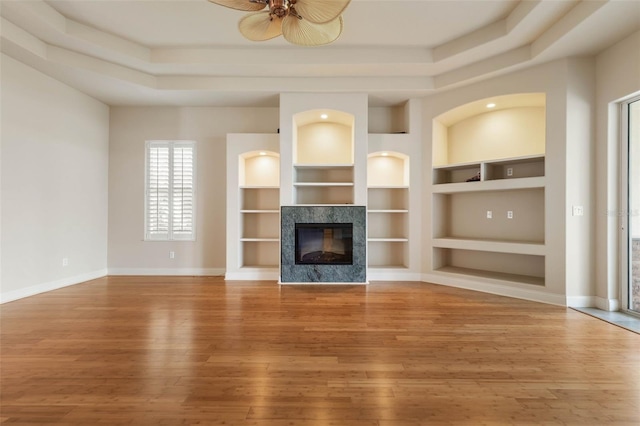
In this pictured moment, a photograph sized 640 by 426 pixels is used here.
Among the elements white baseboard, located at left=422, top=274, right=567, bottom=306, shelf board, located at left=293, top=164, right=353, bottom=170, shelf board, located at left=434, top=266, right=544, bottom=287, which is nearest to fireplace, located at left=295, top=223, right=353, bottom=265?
shelf board, located at left=293, top=164, right=353, bottom=170

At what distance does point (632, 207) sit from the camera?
3529mm

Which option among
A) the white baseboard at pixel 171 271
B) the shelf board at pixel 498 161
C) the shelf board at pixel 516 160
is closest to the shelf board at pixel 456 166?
the shelf board at pixel 498 161

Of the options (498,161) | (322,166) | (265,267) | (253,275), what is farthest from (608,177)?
(253,275)

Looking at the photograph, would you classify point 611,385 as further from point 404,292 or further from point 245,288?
point 245,288

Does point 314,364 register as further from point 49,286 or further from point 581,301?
point 49,286

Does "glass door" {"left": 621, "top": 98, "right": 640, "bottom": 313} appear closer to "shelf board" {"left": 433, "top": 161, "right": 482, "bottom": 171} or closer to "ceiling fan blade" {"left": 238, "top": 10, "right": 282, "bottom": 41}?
"shelf board" {"left": 433, "top": 161, "right": 482, "bottom": 171}

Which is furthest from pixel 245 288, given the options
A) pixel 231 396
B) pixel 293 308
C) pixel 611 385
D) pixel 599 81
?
pixel 599 81

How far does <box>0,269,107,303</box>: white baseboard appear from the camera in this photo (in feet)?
13.0

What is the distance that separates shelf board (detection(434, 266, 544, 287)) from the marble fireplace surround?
1.36 metres

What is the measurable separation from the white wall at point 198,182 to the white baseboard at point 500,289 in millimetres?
3866

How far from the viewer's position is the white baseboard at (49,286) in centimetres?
395

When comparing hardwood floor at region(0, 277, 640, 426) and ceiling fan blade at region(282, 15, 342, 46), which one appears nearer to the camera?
hardwood floor at region(0, 277, 640, 426)

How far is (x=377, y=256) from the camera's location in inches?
221

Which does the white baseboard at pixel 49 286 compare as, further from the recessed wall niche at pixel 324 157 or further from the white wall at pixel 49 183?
the recessed wall niche at pixel 324 157
